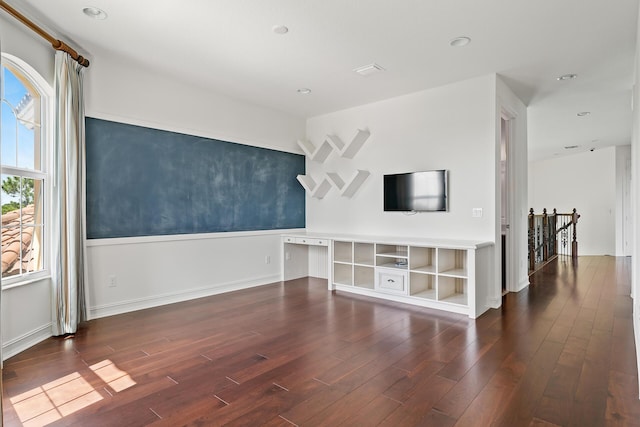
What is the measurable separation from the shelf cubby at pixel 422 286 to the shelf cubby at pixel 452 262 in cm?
27

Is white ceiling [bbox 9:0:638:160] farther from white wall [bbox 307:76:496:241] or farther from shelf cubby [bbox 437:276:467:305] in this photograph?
shelf cubby [bbox 437:276:467:305]

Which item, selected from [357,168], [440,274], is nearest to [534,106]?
[357,168]

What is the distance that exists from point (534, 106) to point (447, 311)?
3.67m

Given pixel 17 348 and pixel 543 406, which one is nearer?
pixel 543 406

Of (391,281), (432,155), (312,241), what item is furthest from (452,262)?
(312,241)

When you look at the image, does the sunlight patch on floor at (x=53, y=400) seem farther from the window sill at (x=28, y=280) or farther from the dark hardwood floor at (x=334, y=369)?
the window sill at (x=28, y=280)

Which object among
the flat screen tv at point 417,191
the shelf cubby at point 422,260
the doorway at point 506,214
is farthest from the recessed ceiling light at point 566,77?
the shelf cubby at point 422,260

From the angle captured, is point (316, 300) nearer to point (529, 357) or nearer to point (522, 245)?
point (529, 357)

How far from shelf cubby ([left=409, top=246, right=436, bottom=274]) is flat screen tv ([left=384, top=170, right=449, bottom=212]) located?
0.55 metres

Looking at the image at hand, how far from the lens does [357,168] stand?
5688 millimetres

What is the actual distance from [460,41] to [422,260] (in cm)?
255

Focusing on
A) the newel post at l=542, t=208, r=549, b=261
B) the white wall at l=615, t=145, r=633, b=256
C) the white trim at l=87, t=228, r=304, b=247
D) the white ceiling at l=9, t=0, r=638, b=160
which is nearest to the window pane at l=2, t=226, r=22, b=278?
the white trim at l=87, t=228, r=304, b=247

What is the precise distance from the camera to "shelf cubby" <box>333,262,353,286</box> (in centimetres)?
532

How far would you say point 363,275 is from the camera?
17.5 feet
